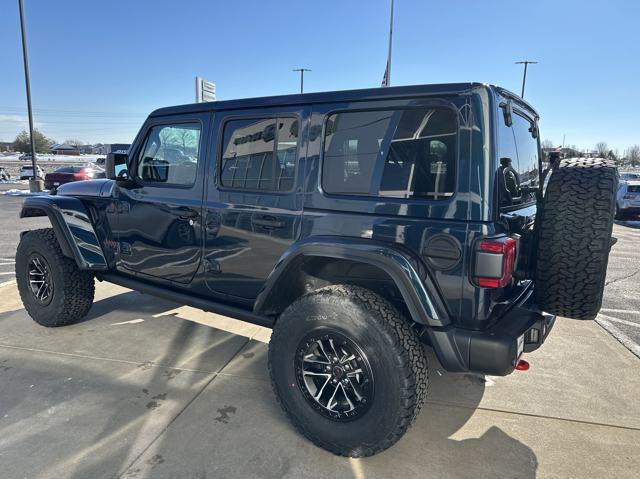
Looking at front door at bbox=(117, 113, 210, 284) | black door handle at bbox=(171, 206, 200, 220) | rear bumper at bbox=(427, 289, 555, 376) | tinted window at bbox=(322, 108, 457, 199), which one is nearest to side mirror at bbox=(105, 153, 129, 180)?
front door at bbox=(117, 113, 210, 284)

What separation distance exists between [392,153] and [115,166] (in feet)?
7.30

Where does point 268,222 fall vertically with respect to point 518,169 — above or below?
below

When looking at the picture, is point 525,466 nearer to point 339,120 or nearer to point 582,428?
point 582,428

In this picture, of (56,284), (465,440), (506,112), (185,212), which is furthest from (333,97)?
(56,284)

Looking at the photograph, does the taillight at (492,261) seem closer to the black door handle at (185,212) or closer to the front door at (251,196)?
the front door at (251,196)

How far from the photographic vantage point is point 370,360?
2127 millimetres

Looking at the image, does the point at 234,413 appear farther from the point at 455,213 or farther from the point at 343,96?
the point at 343,96

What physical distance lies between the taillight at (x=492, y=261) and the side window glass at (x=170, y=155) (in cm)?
201

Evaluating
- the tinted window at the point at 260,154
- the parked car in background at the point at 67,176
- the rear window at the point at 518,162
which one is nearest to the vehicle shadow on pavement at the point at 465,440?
the rear window at the point at 518,162

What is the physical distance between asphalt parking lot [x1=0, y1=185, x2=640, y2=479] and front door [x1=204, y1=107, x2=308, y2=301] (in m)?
0.78

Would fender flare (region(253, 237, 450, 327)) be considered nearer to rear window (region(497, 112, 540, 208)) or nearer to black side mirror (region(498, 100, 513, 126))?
rear window (region(497, 112, 540, 208))

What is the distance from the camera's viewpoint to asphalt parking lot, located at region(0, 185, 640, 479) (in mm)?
2199

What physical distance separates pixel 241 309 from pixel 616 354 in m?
3.20

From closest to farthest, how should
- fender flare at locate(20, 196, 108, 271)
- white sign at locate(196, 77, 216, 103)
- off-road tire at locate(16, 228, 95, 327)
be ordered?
fender flare at locate(20, 196, 108, 271)
off-road tire at locate(16, 228, 95, 327)
white sign at locate(196, 77, 216, 103)
